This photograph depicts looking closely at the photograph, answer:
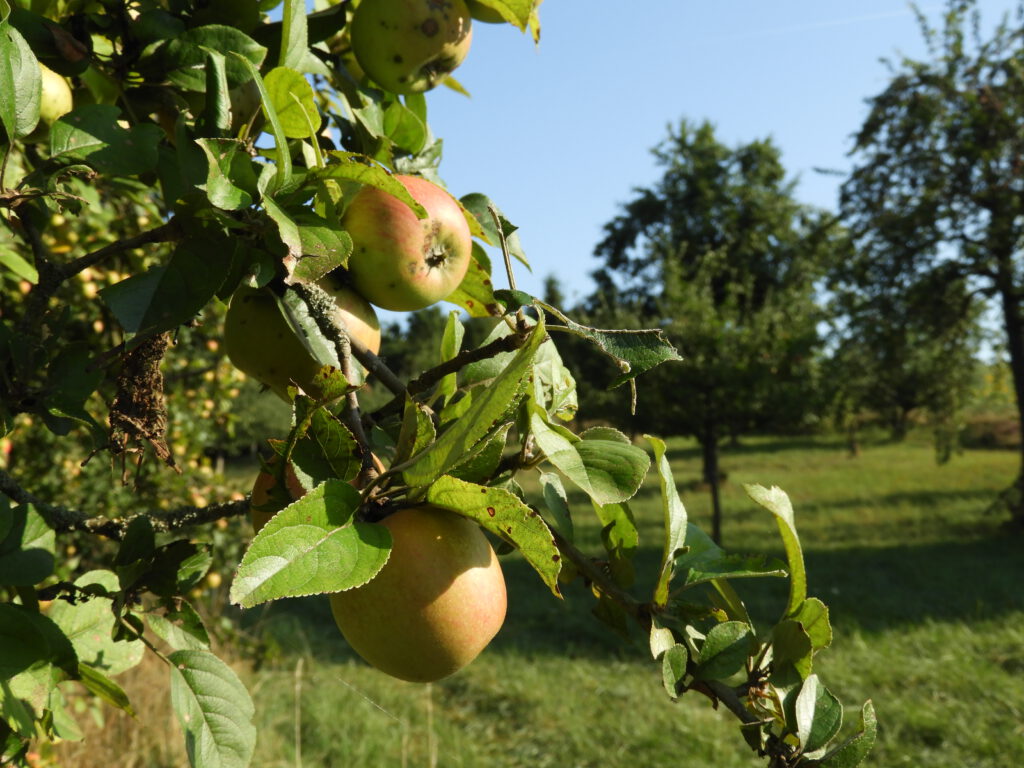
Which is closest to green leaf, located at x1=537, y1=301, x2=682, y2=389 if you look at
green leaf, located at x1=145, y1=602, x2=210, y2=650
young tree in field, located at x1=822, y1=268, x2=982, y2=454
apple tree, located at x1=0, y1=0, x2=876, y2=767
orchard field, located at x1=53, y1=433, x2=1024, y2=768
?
apple tree, located at x1=0, y1=0, x2=876, y2=767

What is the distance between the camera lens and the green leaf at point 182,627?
0.78 metres

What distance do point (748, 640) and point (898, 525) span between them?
1006 centimetres

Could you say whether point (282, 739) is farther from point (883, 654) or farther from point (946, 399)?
point (946, 399)

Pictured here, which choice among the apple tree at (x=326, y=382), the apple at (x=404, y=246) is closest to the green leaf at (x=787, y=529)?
the apple tree at (x=326, y=382)

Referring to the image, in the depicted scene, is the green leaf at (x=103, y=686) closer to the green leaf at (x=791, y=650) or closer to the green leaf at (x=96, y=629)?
the green leaf at (x=96, y=629)

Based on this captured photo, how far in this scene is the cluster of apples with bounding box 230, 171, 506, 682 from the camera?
55 centimetres

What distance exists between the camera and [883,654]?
4910mm

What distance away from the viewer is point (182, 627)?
801 millimetres

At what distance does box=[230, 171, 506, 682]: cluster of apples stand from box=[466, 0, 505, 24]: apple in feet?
0.72

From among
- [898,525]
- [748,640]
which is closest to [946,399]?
[898,525]

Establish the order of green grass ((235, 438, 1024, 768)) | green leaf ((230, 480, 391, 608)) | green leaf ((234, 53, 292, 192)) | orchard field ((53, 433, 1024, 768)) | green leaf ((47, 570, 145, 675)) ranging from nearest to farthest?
green leaf ((230, 480, 391, 608)) < green leaf ((234, 53, 292, 192)) < green leaf ((47, 570, 145, 675)) < orchard field ((53, 433, 1024, 768)) < green grass ((235, 438, 1024, 768))

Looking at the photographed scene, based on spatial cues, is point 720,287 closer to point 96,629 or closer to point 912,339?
point 912,339

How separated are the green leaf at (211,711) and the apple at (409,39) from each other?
23.4 inches

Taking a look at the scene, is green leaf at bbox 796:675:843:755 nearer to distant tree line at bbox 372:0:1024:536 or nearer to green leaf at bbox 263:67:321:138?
green leaf at bbox 263:67:321:138
